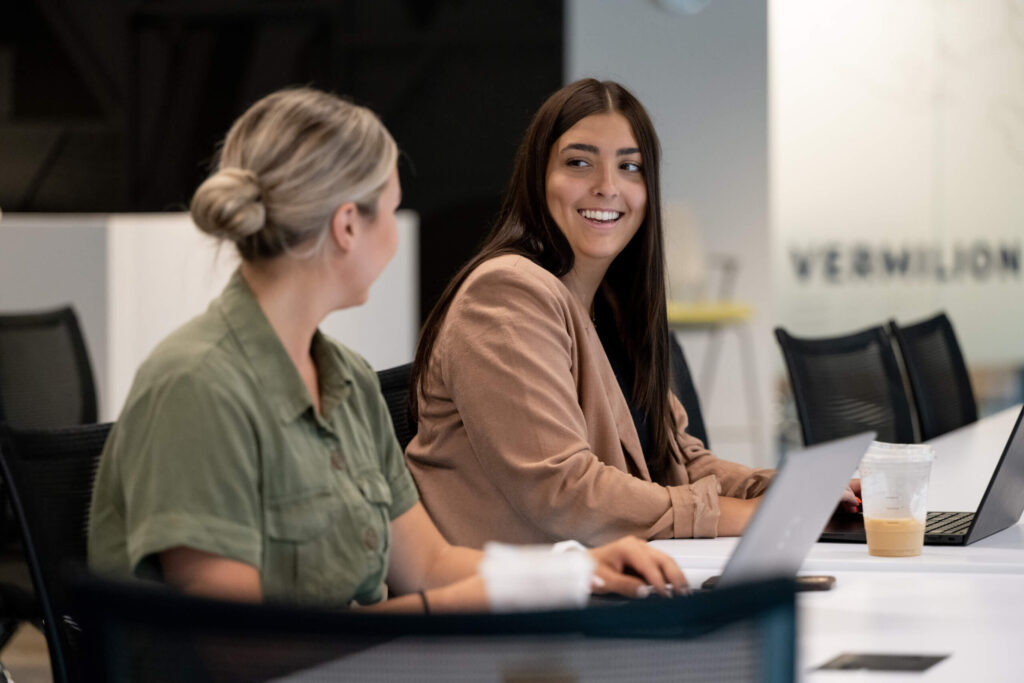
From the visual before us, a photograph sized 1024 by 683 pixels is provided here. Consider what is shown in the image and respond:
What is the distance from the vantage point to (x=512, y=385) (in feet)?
6.15

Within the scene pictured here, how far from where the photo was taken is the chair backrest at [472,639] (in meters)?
0.73

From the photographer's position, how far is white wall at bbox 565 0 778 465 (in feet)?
20.4

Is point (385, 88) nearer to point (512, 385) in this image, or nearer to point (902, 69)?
point (902, 69)

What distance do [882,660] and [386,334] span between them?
3.16 m

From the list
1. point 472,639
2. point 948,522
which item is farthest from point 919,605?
point 472,639

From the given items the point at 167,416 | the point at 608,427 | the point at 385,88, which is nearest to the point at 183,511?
the point at 167,416

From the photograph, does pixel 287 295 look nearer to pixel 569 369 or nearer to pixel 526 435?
pixel 526 435

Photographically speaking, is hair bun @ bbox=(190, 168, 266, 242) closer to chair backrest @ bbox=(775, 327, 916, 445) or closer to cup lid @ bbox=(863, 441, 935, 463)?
cup lid @ bbox=(863, 441, 935, 463)

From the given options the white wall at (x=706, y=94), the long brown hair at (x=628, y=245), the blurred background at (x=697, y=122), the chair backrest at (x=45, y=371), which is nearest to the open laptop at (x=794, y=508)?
the long brown hair at (x=628, y=245)

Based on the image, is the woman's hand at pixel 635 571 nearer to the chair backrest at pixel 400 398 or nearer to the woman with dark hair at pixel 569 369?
the woman with dark hair at pixel 569 369

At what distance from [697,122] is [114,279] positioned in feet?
9.82

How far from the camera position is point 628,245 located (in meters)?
2.34

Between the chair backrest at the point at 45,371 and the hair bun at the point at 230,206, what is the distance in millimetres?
2010

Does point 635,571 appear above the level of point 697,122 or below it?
below
